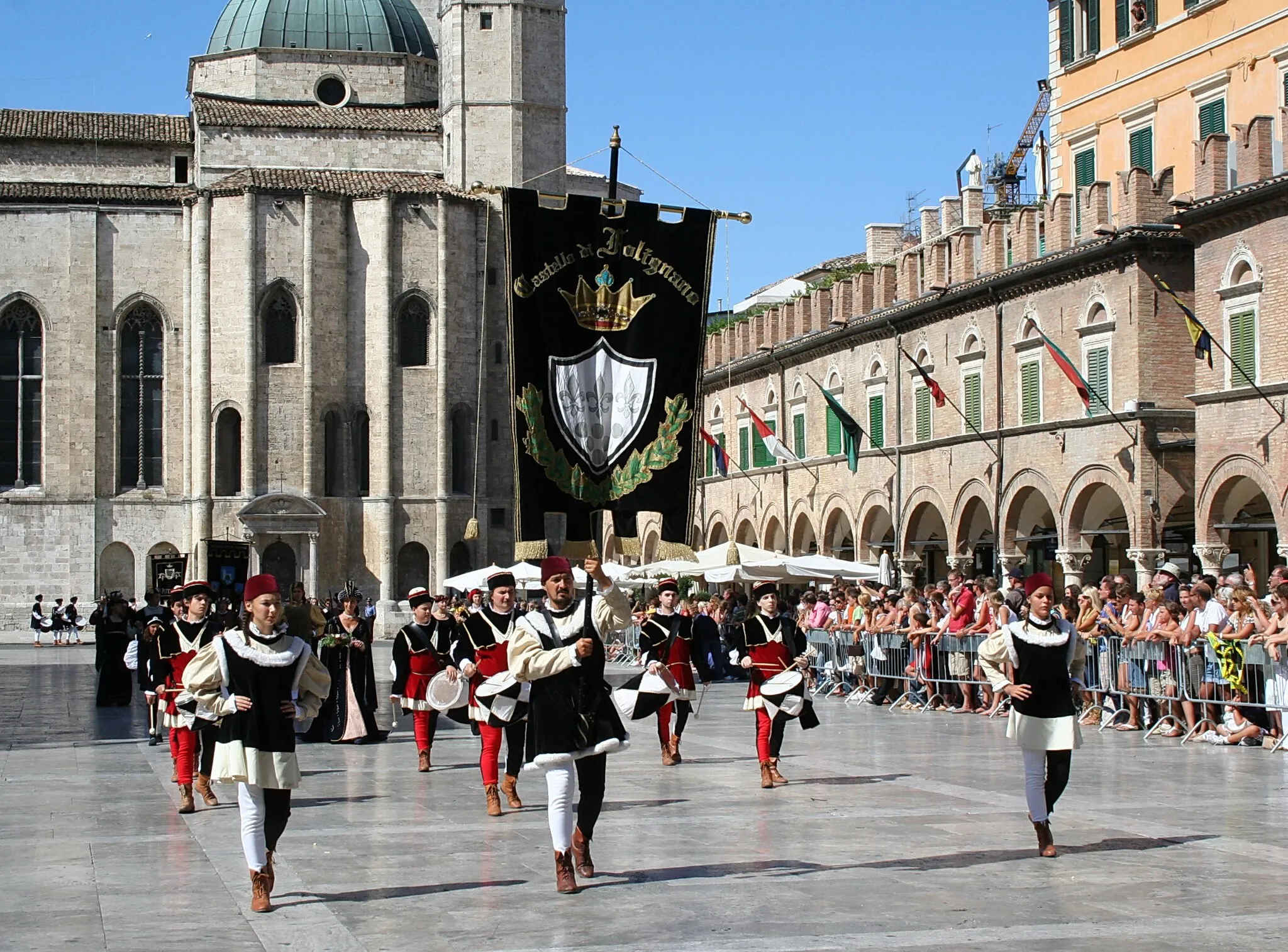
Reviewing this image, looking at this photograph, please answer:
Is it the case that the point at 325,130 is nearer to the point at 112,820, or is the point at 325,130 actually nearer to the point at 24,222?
the point at 24,222

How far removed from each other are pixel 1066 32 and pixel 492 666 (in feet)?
94.2

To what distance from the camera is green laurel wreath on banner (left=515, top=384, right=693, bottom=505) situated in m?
16.9

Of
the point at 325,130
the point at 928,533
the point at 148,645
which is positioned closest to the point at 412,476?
the point at 325,130

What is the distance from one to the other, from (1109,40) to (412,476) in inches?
1203

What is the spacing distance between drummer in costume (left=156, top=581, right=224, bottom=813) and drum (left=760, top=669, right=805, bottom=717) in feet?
13.8

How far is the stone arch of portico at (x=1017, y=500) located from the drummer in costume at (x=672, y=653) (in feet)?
62.3

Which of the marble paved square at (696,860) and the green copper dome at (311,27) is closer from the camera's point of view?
the marble paved square at (696,860)

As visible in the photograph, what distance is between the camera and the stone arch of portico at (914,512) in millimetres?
39969

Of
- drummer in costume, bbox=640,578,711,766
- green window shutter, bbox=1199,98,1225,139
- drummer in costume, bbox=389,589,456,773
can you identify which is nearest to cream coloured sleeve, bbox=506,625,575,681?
drummer in costume, bbox=640,578,711,766

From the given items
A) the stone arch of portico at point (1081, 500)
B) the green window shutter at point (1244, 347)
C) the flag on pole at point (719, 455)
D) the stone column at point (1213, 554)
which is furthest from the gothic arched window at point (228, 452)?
the green window shutter at point (1244, 347)

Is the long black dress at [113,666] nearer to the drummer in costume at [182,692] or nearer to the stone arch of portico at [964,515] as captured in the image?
the drummer in costume at [182,692]

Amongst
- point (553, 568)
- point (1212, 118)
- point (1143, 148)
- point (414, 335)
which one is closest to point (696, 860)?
point (553, 568)

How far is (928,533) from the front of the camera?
137ft

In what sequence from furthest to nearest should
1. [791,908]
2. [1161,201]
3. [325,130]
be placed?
[325,130] < [1161,201] < [791,908]
